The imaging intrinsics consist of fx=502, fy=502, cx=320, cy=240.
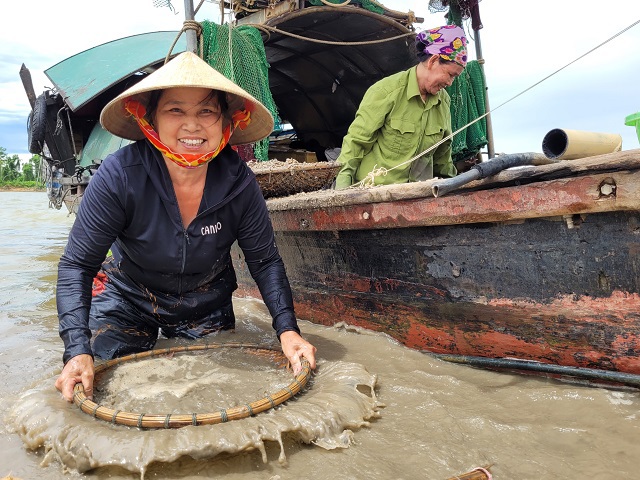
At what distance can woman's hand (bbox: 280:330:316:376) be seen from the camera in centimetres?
195

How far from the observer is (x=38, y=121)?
7.23 meters

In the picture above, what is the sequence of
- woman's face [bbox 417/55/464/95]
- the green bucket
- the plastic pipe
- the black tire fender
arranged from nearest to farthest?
the plastic pipe, the green bucket, woman's face [bbox 417/55/464/95], the black tire fender

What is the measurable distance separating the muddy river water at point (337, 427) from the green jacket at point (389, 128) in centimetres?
160

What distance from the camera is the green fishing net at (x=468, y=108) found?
5.74 m

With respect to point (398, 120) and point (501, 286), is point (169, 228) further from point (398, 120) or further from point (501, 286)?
point (398, 120)

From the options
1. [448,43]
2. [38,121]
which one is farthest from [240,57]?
[38,121]

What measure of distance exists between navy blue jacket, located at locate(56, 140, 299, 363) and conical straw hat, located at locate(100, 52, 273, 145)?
0.61ft

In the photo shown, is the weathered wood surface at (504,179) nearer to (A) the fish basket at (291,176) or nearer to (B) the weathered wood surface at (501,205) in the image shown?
(B) the weathered wood surface at (501,205)

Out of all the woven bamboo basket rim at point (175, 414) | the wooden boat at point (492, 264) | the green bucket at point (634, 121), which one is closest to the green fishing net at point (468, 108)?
the wooden boat at point (492, 264)

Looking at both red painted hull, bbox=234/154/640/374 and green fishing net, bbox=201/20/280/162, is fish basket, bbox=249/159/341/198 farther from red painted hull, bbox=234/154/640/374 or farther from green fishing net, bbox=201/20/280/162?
green fishing net, bbox=201/20/280/162

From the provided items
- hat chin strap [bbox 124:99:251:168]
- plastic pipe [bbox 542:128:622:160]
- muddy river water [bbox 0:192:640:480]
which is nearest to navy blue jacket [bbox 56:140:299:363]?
hat chin strap [bbox 124:99:251:168]

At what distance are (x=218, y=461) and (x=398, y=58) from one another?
567 cm

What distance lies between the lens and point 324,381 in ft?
6.18

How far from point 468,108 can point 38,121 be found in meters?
5.96
